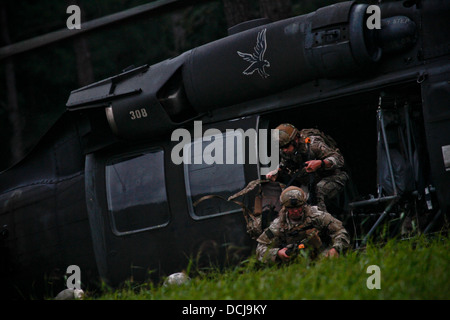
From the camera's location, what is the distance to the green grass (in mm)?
4844

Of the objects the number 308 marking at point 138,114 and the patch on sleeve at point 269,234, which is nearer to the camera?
the patch on sleeve at point 269,234

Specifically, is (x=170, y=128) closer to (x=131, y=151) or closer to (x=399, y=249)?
(x=131, y=151)

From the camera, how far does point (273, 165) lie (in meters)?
7.44

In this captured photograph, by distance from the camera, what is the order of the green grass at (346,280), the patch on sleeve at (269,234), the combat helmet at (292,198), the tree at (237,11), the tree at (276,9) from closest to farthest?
1. the green grass at (346,280)
2. the combat helmet at (292,198)
3. the patch on sleeve at (269,234)
4. the tree at (276,9)
5. the tree at (237,11)

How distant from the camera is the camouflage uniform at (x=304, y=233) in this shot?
263 inches

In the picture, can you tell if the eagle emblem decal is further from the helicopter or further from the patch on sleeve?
the patch on sleeve

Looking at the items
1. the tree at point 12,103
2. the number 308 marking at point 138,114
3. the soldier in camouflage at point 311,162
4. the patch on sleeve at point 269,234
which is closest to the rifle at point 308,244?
the patch on sleeve at point 269,234

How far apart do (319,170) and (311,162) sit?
0.26 metres

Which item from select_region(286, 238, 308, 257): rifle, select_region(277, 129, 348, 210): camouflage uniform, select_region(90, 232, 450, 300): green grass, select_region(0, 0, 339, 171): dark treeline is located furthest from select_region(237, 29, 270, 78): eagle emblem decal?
select_region(0, 0, 339, 171): dark treeline

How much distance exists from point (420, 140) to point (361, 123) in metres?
1.33

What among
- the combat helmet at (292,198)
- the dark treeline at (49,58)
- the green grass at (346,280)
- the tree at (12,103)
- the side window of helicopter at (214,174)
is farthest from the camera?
the dark treeline at (49,58)

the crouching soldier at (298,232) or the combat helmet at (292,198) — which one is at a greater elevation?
the combat helmet at (292,198)

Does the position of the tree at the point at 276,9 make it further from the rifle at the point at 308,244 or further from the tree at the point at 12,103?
the tree at the point at 12,103

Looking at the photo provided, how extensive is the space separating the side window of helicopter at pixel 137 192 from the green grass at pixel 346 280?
5.16 ft
